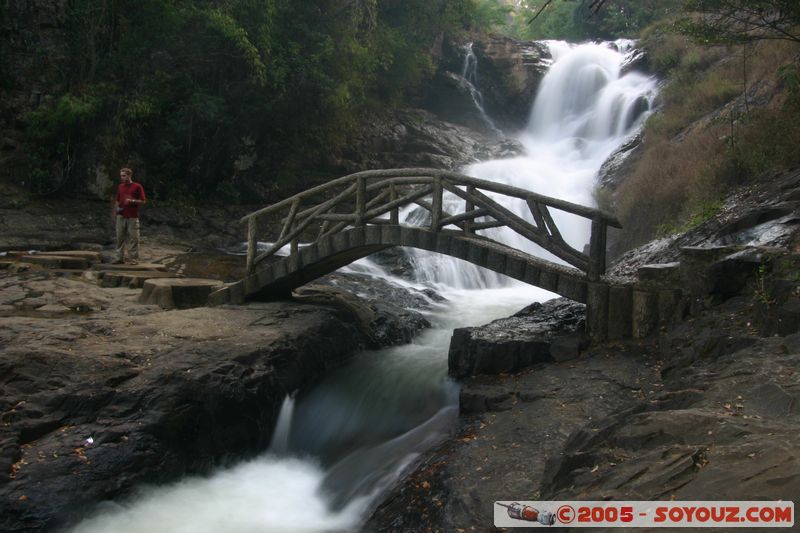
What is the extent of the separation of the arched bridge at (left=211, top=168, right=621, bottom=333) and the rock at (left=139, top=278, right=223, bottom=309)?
0.21m

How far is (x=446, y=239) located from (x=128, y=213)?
5983mm

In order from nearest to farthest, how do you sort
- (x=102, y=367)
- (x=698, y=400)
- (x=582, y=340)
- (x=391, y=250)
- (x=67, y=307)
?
(x=698, y=400) < (x=102, y=367) < (x=582, y=340) < (x=67, y=307) < (x=391, y=250)

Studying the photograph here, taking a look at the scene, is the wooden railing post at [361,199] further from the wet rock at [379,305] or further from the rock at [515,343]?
the rock at [515,343]

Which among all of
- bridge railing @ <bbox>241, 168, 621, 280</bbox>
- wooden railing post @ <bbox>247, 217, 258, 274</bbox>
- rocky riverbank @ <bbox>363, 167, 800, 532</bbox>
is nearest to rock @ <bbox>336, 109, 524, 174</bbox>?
wooden railing post @ <bbox>247, 217, 258, 274</bbox>

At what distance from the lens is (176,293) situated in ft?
30.2

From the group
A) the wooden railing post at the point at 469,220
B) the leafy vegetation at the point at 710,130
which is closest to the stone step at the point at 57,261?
the wooden railing post at the point at 469,220

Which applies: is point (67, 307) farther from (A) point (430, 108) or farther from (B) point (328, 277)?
(A) point (430, 108)

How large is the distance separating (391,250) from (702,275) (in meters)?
8.89

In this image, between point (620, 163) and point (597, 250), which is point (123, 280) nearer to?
point (597, 250)

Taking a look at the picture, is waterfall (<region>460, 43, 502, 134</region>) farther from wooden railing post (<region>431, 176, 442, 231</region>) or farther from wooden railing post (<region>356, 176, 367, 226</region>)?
wooden railing post (<region>431, 176, 442, 231</region>)

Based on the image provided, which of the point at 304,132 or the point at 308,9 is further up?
the point at 308,9

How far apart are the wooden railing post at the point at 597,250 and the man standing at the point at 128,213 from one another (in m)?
7.57

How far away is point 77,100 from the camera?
15500 millimetres

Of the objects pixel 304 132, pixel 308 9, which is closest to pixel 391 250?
pixel 304 132
